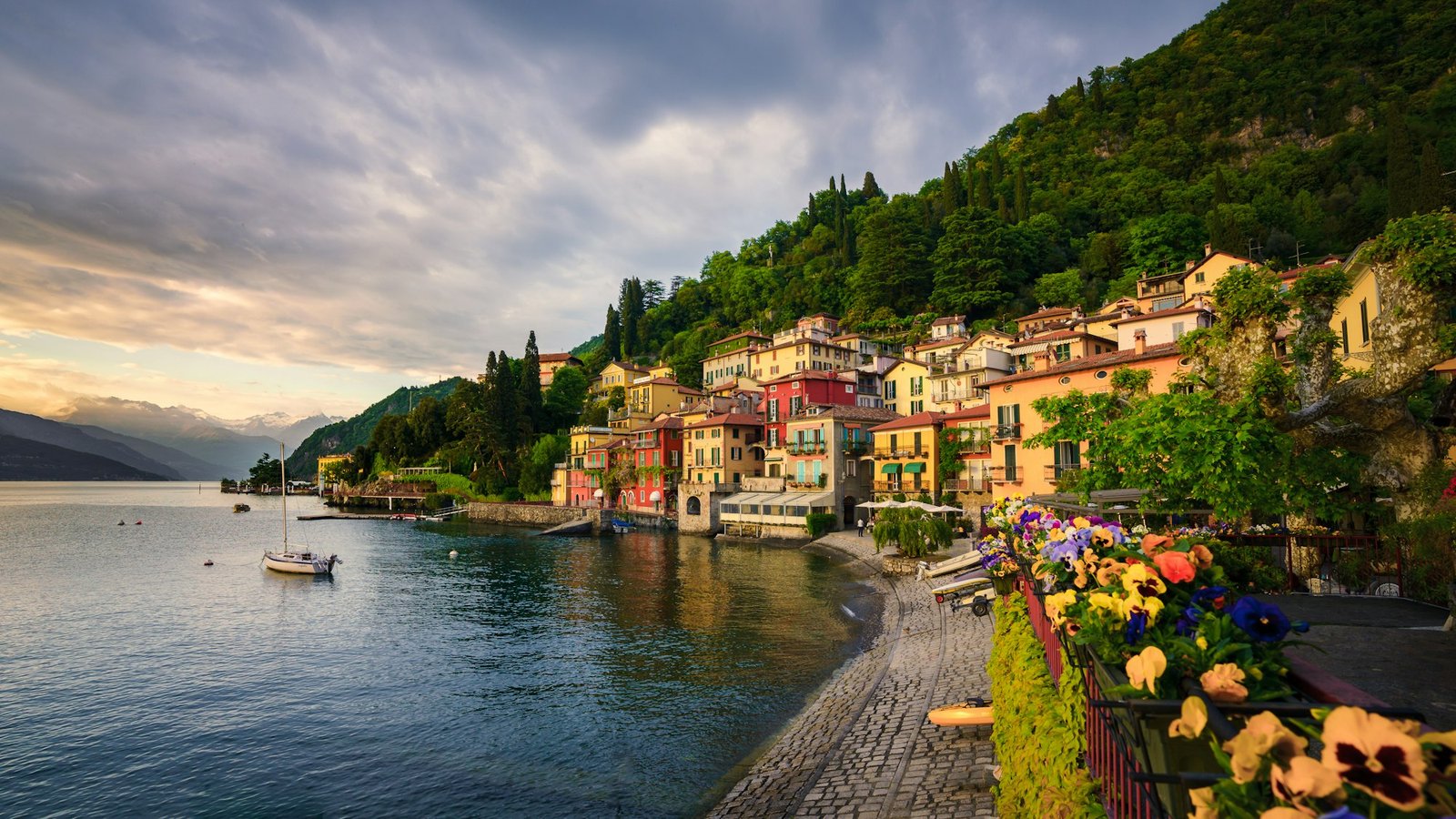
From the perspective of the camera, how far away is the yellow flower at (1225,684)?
9.80 ft

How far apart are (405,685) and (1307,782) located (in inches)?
927

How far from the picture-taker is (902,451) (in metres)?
51.0

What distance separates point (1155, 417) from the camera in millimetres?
14805

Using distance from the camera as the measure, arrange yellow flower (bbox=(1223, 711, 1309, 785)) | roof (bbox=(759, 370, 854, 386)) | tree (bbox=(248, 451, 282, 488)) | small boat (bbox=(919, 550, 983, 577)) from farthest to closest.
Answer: tree (bbox=(248, 451, 282, 488)), roof (bbox=(759, 370, 854, 386)), small boat (bbox=(919, 550, 983, 577)), yellow flower (bbox=(1223, 711, 1309, 785))

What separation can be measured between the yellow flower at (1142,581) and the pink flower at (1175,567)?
71 mm

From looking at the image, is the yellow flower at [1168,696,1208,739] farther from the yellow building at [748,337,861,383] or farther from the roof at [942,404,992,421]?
the yellow building at [748,337,861,383]

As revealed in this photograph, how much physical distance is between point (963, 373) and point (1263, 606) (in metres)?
54.0

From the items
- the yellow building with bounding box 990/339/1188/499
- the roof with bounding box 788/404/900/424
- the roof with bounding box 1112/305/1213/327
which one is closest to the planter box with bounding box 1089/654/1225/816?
the yellow building with bounding box 990/339/1188/499

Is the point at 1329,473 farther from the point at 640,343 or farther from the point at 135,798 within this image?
the point at 640,343

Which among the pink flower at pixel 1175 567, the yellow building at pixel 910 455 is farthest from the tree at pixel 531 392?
the pink flower at pixel 1175 567

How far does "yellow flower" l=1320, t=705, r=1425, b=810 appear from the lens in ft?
5.73

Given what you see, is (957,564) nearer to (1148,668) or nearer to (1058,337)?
(1148,668)

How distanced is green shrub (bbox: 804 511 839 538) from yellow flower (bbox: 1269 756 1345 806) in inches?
2051

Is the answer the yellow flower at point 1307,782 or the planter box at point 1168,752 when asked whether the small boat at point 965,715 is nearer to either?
the planter box at point 1168,752
